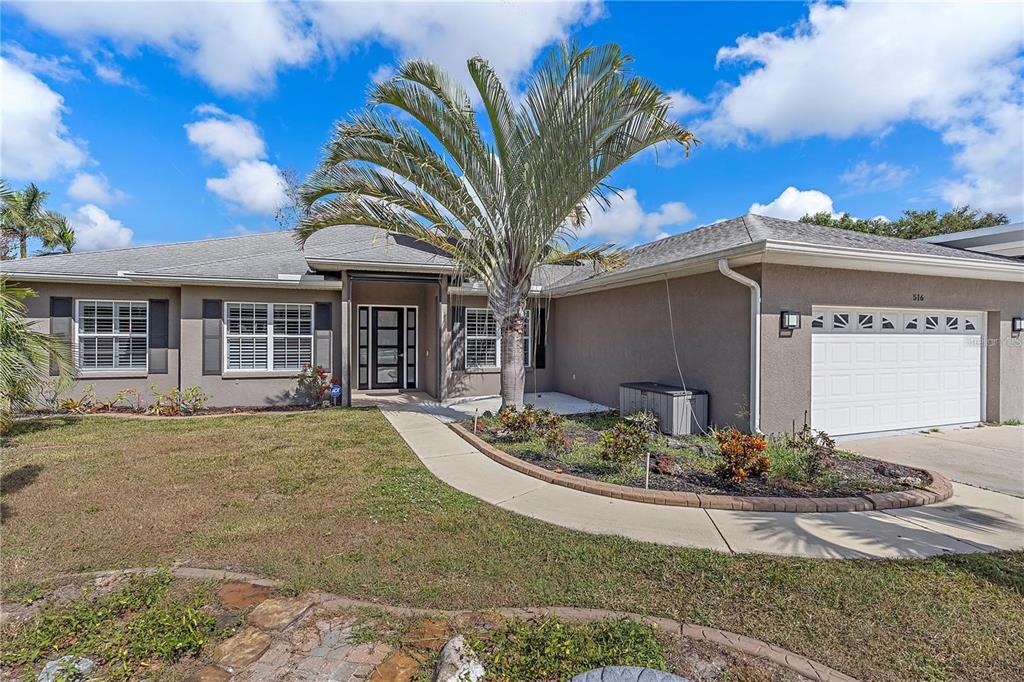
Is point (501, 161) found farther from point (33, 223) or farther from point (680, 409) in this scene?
point (33, 223)

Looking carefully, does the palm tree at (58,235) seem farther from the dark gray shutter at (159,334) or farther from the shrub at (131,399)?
the shrub at (131,399)

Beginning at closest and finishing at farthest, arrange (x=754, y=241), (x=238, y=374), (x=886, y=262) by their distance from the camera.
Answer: (x=754, y=241) → (x=886, y=262) → (x=238, y=374)

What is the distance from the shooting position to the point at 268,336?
11391mm

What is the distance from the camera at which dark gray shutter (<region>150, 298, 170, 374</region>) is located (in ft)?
35.8

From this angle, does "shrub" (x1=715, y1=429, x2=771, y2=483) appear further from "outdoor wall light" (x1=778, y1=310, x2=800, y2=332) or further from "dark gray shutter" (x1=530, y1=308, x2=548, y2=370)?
"dark gray shutter" (x1=530, y1=308, x2=548, y2=370)

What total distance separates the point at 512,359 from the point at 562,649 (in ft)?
20.7

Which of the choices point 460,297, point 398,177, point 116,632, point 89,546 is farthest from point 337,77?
point 116,632

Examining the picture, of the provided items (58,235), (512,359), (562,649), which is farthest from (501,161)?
(58,235)

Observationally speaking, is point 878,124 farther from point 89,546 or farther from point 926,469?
point 89,546

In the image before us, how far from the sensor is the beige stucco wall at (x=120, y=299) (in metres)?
10.3

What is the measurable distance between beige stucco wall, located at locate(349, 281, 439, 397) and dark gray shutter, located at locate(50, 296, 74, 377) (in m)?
6.06

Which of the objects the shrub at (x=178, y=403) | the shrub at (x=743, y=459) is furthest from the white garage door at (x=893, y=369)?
the shrub at (x=178, y=403)

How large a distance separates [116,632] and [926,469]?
28.7 feet

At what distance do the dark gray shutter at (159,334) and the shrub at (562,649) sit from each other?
11.6m
